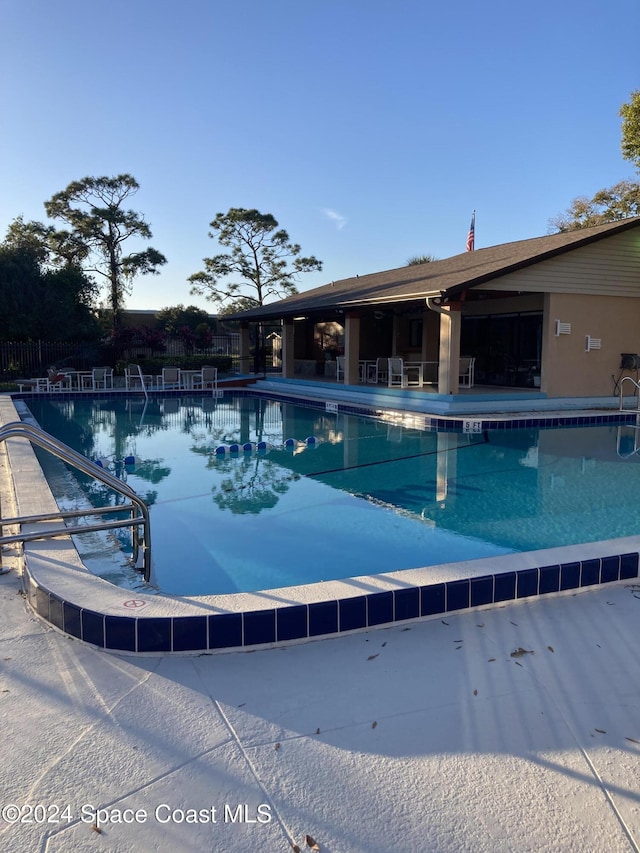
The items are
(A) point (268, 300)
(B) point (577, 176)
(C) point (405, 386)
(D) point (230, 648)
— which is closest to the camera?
(D) point (230, 648)

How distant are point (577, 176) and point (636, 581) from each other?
89.5ft

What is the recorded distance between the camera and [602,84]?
60.4 feet

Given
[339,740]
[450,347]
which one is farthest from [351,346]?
[339,740]

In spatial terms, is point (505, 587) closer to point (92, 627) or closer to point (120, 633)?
point (120, 633)

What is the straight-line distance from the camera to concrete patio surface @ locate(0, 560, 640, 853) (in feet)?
6.09

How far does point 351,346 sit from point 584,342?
20.4 ft

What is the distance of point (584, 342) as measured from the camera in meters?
14.9

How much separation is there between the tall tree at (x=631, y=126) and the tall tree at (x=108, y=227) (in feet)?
73.7

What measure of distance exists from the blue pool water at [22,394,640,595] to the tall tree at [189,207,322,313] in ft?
81.6

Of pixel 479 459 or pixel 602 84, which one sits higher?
pixel 602 84

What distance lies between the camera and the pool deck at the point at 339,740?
73.2 inches

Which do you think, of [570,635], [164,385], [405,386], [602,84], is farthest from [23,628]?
[602,84]

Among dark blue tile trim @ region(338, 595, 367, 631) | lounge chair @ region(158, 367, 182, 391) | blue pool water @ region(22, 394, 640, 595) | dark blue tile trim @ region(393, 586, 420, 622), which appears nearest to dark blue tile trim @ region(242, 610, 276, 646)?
dark blue tile trim @ region(338, 595, 367, 631)

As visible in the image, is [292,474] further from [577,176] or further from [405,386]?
[577,176]
